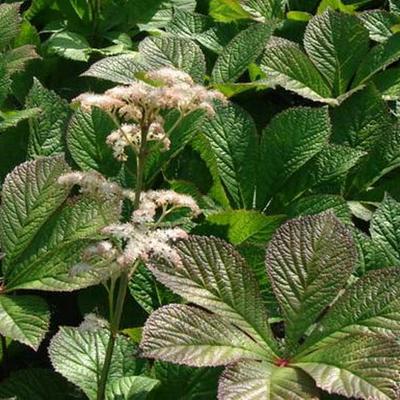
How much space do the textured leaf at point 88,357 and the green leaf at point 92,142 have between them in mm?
329

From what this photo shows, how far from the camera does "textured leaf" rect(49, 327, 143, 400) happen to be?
1237 mm

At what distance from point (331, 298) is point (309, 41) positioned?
2.43 feet

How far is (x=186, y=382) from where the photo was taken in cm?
122

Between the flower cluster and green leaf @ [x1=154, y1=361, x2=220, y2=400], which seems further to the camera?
green leaf @ [x1=154, y1=361, x2=220, y2=400]

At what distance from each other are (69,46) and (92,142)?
1.31 feet

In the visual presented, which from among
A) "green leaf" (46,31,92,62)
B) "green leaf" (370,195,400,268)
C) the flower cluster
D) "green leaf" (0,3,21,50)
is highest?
the flower cluster

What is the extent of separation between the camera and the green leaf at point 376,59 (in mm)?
1718

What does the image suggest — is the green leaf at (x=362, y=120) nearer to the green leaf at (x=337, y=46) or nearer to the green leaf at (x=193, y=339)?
the green leaf at (x=337, y=46)

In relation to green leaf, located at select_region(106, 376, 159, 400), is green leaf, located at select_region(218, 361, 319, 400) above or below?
above

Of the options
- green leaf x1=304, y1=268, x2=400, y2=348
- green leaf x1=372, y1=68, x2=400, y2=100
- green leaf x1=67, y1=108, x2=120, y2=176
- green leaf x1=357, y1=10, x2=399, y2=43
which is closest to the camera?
green leaf x1=304, y1=268, x2=400, y2=348

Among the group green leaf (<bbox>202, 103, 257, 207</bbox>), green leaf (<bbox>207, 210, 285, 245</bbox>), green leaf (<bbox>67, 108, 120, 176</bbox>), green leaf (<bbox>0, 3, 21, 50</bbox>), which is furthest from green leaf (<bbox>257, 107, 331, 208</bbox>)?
green leaf (<bbox>0, 3, 21, 50</bbox>)

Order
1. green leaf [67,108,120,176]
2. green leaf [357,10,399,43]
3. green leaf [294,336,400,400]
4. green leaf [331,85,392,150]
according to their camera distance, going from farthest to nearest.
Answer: green leaf [357,10,399,43] → green leaf [331,85,392,150] → green leaf [67,108,120,176] → green leaf [294,336,400,400]

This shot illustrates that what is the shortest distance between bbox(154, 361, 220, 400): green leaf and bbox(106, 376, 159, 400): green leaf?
0.02 m

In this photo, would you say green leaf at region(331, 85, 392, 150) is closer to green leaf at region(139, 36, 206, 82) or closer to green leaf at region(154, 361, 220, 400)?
green leaf at region(139, 36, 206, 82)
